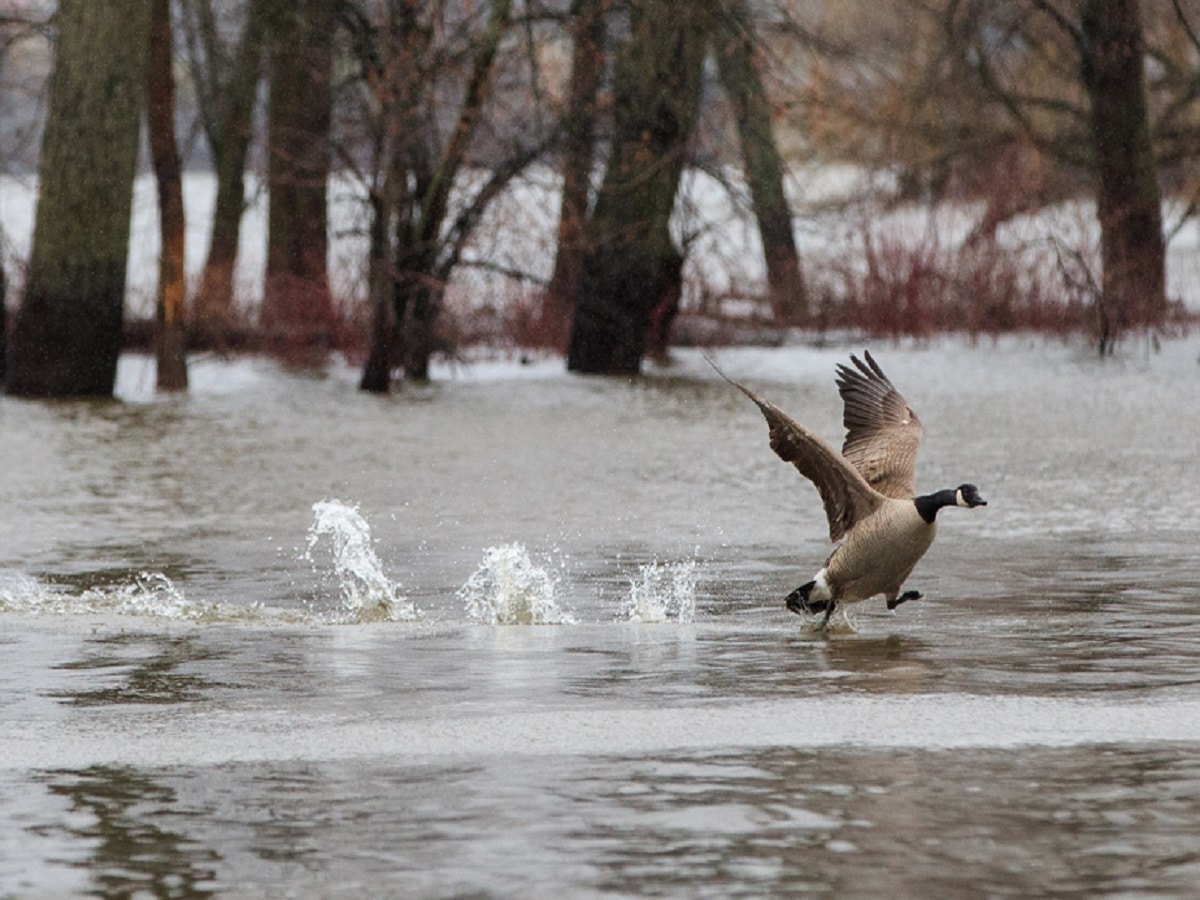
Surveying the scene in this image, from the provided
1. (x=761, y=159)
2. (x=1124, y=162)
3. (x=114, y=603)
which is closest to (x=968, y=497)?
(x=114, y=603)

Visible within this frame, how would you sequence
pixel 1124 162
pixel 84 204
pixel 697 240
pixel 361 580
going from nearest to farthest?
pixel 361 580, pixel 84 204, pixel 697 240, pixel 1124 162

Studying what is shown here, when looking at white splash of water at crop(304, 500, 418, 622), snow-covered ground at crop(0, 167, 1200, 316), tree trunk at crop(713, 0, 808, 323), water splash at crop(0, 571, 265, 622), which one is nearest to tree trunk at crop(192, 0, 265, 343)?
snow-covered ground at crop(0, 167, 1200, 316)

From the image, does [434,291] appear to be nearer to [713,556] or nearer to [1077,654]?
[713,556]

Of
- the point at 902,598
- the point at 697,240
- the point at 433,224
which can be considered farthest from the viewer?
the point at 697,240

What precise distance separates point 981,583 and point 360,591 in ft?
8.97

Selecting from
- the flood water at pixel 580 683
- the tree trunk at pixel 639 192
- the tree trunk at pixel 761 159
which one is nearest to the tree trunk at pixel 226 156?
the tree trunk at pixel 639 192

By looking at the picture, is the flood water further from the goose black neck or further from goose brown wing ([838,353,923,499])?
goose brown wing ([838,353,923,499])

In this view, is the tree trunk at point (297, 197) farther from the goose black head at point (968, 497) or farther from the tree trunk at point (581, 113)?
the goose black head at point (968, 497)

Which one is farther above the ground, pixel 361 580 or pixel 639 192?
pixel 639 192

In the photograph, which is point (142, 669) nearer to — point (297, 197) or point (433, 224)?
point (433, 224)

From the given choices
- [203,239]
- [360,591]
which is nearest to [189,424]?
[360,591]

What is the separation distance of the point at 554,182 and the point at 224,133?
30.2 feet

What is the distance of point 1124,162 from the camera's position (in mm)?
32781

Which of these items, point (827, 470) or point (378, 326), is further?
point (378, 326)
